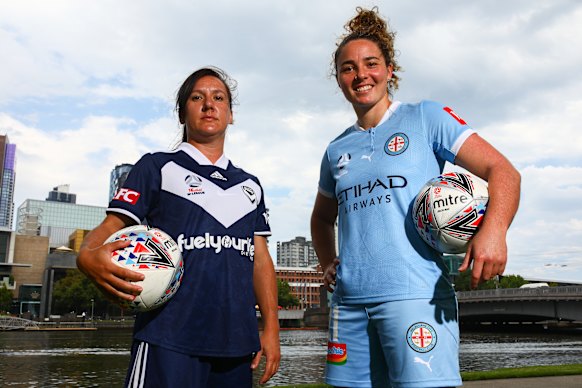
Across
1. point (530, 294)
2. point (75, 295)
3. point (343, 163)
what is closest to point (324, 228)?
point (343, 163)

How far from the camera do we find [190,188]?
340cm

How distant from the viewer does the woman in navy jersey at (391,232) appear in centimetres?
281

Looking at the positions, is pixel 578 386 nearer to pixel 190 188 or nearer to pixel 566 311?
pixel 190 188

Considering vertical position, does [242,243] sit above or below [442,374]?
above

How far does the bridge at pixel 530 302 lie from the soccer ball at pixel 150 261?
5132 cm

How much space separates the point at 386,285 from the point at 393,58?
167cm

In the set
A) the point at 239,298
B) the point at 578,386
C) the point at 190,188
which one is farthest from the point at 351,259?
the point at 578,386

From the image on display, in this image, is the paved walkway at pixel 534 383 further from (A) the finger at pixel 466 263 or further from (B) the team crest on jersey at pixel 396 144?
(A) the finger at pixel 466 263

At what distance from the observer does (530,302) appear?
171 ft

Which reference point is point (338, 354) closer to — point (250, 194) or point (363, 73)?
point (250, 194)

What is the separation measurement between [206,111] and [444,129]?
167 cm

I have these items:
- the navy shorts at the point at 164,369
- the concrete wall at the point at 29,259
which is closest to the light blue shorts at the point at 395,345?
the navy shorts at the point at 164,369

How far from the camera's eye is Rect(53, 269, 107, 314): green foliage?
90.8 meters

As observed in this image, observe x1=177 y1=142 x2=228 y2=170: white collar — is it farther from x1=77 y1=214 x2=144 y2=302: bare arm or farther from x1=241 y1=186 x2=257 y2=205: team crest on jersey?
x1=77 y1=214 x2=144 y2=302: bare arm
